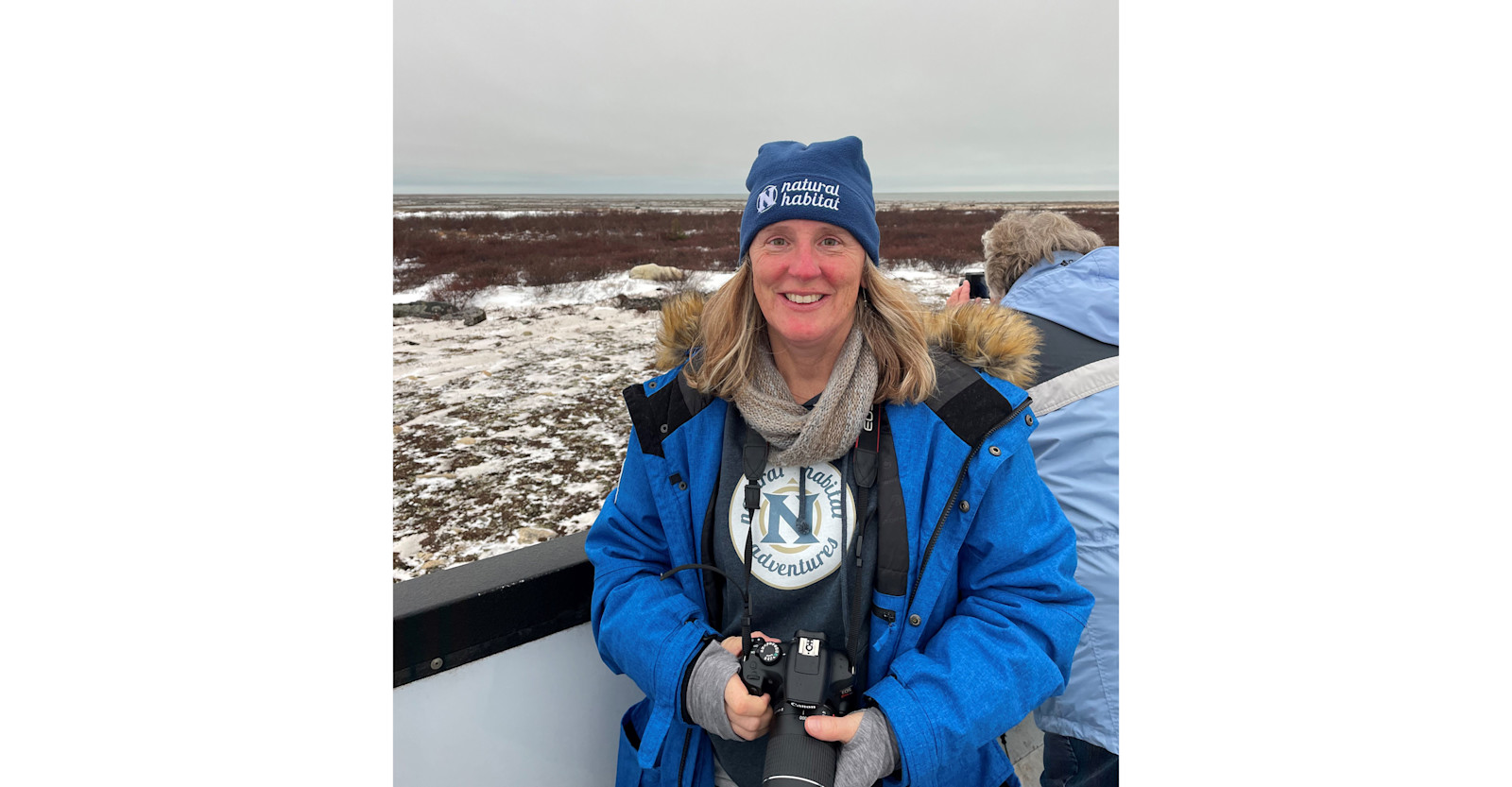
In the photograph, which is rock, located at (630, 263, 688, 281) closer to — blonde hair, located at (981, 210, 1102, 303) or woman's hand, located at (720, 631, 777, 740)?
blonde hair, located at (981, 210, 1102, 303)

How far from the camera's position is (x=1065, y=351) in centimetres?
168

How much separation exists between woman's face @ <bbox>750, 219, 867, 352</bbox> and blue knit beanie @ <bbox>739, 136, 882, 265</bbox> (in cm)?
3

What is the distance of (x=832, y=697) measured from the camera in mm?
1118

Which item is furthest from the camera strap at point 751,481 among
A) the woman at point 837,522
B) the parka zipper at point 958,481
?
the parka zipper at point 958,481

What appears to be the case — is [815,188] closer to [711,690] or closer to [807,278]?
[807,278]

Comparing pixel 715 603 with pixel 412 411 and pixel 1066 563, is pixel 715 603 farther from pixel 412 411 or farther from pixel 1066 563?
pixel 412 411

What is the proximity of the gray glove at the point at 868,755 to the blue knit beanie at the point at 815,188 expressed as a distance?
865 millimetres

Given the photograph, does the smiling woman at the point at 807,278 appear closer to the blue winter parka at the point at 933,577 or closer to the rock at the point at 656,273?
the blue winter parka at the point at 933,577

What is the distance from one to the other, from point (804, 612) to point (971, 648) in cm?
30

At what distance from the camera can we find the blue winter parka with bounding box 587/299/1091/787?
1.12 meters

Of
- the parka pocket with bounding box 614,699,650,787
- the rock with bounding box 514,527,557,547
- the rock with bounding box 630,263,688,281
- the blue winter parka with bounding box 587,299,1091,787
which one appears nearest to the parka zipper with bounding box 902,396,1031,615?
the blue winter parka with bounding box 587,299,1091,787

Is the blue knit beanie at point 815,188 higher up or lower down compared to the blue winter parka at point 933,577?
higher up

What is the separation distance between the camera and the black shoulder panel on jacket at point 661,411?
4.31 feet
